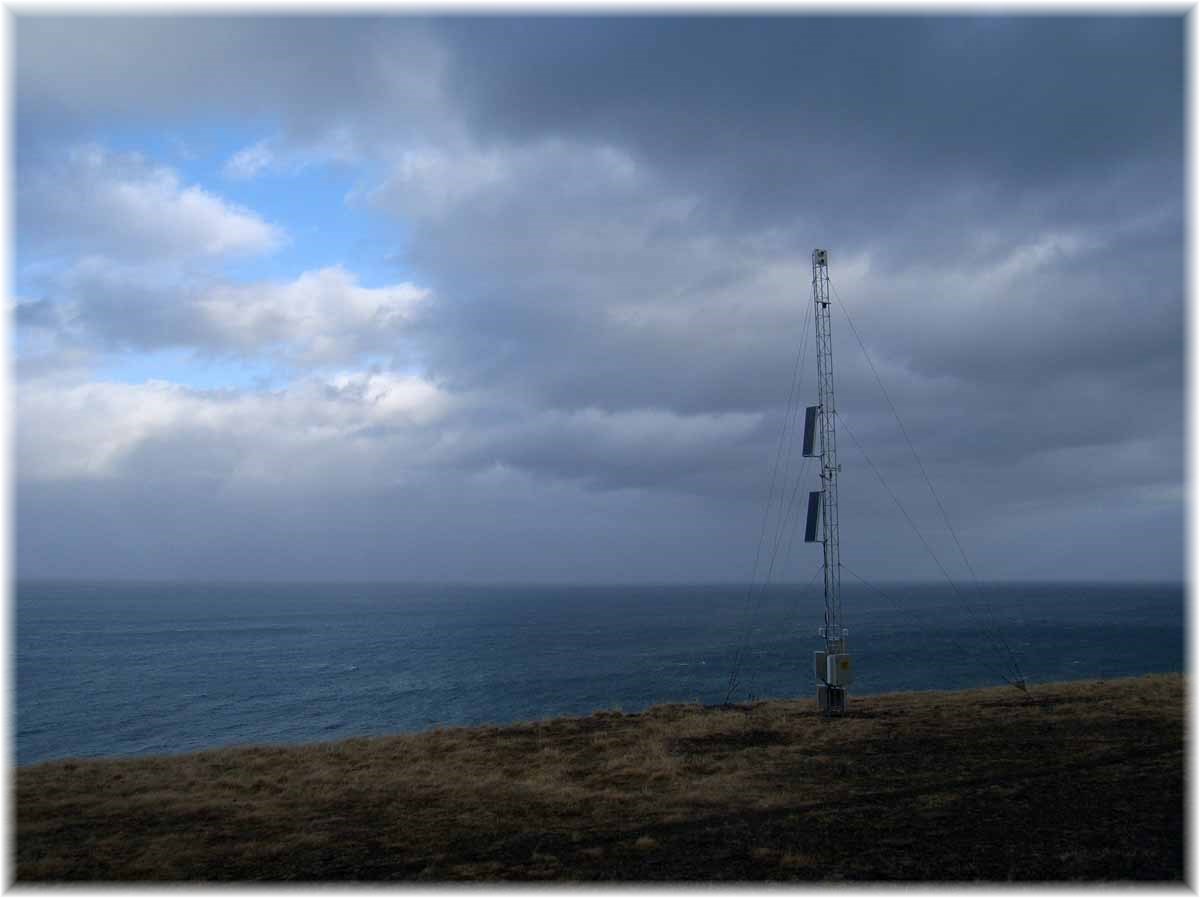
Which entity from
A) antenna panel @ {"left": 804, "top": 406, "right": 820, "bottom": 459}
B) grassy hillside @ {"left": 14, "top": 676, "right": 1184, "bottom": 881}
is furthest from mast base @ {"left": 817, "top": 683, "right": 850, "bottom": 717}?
antenna panel @ {"left": 804, "top": 406, "right": 820, "bottom": 459}

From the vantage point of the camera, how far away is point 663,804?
48.7 ft

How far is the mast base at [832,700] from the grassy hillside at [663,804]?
1001 mm

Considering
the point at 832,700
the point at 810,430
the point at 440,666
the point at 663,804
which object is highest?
the point at 810,430

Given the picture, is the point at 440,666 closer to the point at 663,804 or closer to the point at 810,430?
the point at 810,430

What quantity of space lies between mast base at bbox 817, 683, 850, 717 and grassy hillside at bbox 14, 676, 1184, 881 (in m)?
1.00

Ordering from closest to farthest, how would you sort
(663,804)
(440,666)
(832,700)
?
1. (663,804)
2. (832,700)
3. (440,666)

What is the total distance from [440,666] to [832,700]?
245ft

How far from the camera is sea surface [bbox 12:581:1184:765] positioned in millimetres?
59406

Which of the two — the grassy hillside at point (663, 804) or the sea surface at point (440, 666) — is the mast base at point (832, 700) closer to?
the grassy hillside at point (663, 804)

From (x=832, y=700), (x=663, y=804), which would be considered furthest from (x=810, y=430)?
(x=663, y=804)

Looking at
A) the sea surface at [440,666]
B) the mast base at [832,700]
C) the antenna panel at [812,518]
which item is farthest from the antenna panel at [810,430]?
the sea surface at [440,666]

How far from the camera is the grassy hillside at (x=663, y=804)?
11.3 meters

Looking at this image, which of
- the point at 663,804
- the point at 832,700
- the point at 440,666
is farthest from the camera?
the point at 440,666

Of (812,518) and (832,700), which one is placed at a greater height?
(812,518)
